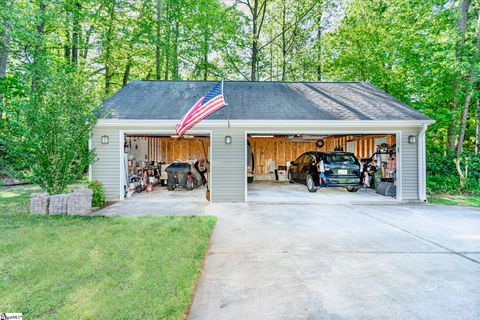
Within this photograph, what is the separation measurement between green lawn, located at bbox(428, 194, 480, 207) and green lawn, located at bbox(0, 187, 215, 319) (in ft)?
25.2

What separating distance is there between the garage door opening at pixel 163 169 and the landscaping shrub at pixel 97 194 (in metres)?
0.92

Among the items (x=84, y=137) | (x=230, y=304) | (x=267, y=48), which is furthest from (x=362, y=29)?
(x=230, y=304)

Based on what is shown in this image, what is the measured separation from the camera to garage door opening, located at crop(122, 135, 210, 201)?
30.2 feet

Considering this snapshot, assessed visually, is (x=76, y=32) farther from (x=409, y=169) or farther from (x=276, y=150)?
(x=409, y=169)

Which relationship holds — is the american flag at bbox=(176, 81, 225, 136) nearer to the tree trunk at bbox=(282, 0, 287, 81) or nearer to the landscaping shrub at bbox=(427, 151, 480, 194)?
the landscaping shrub at bbox=(427, 151, 480, 194)

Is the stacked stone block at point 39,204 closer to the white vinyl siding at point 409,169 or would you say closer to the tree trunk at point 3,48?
the tree trunk at point 3,48

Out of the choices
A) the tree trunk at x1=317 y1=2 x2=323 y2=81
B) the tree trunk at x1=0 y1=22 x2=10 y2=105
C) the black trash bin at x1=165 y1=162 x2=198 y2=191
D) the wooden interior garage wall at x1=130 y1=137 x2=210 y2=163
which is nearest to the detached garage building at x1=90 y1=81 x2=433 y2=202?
the black trash bin at x1=165 y1=162 x2=198 y2=191

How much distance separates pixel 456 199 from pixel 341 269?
7709 mm

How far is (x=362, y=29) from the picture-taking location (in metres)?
15.1

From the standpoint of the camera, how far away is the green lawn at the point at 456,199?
7694 millimetres

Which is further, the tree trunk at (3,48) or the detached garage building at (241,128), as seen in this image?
the tree trunk at (3,48)

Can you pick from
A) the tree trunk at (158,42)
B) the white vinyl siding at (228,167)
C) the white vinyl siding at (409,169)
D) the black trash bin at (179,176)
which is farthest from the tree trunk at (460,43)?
the tree trunk at (158,42)

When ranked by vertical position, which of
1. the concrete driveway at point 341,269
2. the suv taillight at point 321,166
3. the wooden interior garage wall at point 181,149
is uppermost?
the wooden interior garage wall at point 181,149

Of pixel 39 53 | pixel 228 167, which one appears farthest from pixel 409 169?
pixel 39 53
